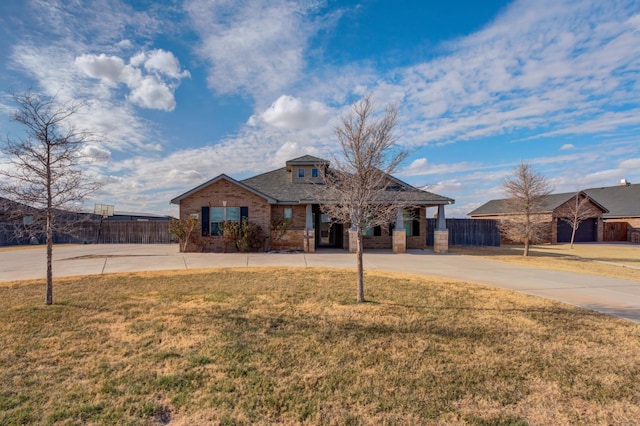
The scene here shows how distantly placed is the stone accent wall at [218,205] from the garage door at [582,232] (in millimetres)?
25874

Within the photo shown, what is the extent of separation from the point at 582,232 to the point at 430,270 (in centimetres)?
2619

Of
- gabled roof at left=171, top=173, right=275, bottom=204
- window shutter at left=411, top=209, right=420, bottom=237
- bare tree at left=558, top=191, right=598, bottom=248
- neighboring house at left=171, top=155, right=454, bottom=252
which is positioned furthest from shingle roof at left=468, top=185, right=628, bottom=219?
gabled roof at left=171, top=173, right=275, bottom=204

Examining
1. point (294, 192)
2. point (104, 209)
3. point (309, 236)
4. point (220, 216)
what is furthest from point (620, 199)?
point (104, 209)

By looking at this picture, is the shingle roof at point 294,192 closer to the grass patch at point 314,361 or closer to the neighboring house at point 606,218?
the grass patch at point 314,361

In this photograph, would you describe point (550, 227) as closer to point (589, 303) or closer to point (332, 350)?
point (589, 303)

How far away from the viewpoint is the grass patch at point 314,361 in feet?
10.3

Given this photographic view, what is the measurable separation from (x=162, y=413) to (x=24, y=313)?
5083mm

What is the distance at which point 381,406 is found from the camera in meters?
3.18

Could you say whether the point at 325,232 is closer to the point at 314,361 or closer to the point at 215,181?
the point at 215,181

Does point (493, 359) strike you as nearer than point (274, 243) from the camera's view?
Yes

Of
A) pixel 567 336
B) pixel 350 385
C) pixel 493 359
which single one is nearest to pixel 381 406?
pixel 350 385

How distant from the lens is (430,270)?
448 inches

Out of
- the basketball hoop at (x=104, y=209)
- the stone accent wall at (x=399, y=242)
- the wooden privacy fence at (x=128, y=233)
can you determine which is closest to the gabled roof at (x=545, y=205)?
the stone accent wall at (x=399, y=242)

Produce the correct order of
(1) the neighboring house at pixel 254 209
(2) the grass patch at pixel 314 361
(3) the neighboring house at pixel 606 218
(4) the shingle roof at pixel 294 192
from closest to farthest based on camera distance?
(2) the grass patch at pixel 314 361, (4) the shingle roof at pixel 294 192, (1) the neighboring house at pixel 254 209, (3) the neighboring house at pixel 606 218
